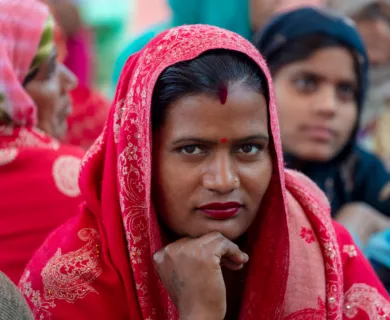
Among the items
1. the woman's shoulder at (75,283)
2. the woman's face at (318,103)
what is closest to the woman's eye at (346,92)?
the woman's face at (318,103)

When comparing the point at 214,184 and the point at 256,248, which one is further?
the point at 256,248

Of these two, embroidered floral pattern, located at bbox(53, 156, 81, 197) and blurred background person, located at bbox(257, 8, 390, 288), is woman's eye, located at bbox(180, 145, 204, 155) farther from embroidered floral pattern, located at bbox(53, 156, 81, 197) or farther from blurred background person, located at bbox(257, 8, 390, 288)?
blurred background person, located at bbox(257, 8, 390, 288)

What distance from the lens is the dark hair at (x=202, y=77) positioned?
1.47m

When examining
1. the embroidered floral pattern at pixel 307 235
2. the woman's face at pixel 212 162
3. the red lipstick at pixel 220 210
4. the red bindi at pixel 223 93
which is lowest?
the embroidered floral pattern at pixel 307 235

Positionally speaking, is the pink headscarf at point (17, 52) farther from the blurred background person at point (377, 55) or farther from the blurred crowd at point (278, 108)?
the blurred background person at point (377, 55)

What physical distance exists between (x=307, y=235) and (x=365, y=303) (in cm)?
22

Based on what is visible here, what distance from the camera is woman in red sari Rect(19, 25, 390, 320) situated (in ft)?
4.87

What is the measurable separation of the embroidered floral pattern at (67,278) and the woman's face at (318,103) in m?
1.28

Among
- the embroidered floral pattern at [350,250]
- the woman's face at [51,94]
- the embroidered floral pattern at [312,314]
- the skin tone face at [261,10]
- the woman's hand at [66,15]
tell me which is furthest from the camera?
the woman's hand at [66,15]

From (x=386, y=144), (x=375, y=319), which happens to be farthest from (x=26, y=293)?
(x=386, y=144)

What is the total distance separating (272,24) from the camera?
9.16ft

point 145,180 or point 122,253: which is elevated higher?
point 145,180

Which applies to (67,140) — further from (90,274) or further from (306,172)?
(90,274)

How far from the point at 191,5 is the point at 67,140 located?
96 cm
